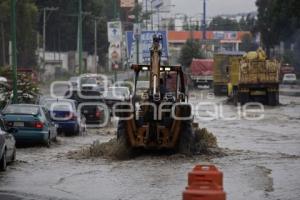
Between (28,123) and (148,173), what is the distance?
7.63 meters

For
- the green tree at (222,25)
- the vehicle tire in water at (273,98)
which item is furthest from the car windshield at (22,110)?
the green tree at (222,25)

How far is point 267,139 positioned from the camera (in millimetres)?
30547

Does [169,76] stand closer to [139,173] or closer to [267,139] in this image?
[139,173]

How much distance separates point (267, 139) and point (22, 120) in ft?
30.1

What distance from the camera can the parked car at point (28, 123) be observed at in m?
25.8

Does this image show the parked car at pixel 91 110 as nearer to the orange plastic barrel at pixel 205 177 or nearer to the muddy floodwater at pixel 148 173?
the muddy floodwater at pixel 148 173

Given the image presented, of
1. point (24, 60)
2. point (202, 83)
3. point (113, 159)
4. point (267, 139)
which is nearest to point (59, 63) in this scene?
point (24, 60)

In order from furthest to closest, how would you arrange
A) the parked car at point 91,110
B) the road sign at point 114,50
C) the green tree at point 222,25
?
1. the green tree at point 222,25
2. the road sign at point 114,50
3. the parked car at point 91,110

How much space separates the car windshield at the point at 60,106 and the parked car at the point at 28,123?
5.86 metres

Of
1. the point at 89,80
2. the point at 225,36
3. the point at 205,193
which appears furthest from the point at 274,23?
the point at 205,193

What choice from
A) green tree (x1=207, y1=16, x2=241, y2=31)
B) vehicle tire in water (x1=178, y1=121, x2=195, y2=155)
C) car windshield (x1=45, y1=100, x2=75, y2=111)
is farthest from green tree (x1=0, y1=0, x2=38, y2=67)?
green tree (x1=207, y1=16, x2=241, y2=31)

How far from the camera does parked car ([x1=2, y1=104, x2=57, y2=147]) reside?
2581cm

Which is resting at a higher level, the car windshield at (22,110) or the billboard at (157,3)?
the billboard at (157,3)

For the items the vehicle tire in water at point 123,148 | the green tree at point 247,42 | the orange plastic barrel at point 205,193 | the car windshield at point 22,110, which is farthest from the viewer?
the green tree at point 247,42
